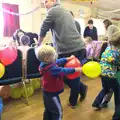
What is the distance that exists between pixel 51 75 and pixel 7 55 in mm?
872

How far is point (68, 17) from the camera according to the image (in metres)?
2.45

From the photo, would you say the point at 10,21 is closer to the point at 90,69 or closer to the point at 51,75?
the point at 51,75

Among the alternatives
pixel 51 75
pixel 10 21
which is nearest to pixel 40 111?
pixel 51 75

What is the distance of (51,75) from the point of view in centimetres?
173

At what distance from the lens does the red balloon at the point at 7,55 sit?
237 cm

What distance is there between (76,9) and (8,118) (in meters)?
6.87

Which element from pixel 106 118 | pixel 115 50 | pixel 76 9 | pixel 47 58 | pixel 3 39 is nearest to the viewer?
pixel 47 58

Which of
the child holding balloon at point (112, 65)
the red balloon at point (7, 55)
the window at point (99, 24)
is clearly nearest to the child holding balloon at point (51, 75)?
→ the child holding balloon at point (112, 65)

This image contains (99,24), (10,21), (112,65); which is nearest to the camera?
(112,65)

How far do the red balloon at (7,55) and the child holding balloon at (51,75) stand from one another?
73 cm

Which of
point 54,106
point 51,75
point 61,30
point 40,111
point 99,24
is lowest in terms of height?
point 40,111

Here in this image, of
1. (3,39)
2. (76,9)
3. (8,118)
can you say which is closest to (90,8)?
(76,9)

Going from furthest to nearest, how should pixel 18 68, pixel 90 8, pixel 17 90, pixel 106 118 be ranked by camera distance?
pixel 90 8
pixel 17 90
pixel 18 68
pixel 106 118

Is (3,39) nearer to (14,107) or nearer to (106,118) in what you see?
(14,107)
